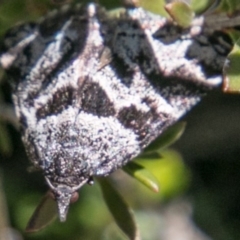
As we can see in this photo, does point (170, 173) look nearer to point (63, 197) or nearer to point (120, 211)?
point (120, 211)

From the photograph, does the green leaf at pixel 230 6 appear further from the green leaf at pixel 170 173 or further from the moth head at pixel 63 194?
the green leaf at pixel 170 173

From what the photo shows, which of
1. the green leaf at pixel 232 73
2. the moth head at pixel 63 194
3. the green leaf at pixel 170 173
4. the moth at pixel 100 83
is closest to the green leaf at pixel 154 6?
the moth at pixel 100 83

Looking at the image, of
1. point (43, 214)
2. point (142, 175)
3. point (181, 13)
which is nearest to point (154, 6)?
point (181, 13)

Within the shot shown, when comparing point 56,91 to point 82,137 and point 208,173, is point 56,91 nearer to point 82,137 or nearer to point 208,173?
point 82,137

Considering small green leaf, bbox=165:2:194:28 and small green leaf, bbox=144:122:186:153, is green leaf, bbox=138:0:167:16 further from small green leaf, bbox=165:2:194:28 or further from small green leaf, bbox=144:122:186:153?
small green leaf, bbox=144:122:186:153

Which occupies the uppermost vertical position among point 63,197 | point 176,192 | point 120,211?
point 63,197

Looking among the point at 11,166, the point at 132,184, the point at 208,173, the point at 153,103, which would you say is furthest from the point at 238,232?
the point at 153,103
